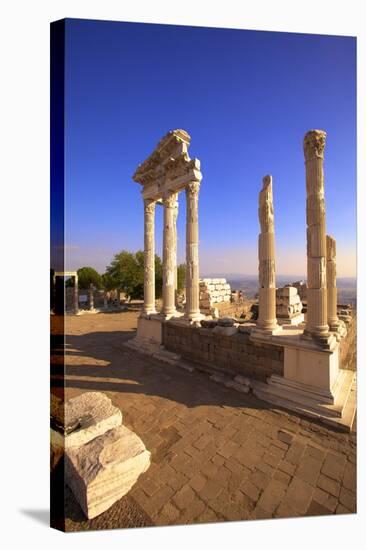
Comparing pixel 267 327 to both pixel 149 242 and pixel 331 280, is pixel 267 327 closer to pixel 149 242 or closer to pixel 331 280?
pixel 331 280

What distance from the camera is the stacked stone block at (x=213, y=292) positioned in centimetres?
1590

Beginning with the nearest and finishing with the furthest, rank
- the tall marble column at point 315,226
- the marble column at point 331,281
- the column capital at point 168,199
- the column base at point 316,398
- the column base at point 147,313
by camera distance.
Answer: the column base at point 316,398 → the tall marble column at point 315,226 → the marble column at point 331,281 → the column capital at point 168,199 → the column base at point 147,313

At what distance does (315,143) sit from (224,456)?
690 centimetres

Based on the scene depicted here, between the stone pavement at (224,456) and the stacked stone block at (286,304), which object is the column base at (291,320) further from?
the stone pavement at (224,456)

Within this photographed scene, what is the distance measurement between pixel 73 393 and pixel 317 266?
6838mm

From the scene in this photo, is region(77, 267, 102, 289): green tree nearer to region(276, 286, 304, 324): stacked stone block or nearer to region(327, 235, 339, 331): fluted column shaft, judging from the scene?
region(276, 286, 304, 324): stacked stone block

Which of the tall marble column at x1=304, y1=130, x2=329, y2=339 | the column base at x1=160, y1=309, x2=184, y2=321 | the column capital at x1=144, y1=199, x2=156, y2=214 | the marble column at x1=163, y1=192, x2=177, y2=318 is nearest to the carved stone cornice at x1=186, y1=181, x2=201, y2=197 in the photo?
the marble column at x1=163, y1=192, x2=177, y2=318

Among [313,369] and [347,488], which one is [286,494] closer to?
[347,488]

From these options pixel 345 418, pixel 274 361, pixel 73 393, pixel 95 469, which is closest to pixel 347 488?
pixel 345 418

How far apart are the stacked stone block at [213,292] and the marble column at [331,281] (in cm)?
873

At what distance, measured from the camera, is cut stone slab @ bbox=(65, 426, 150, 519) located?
2789mm

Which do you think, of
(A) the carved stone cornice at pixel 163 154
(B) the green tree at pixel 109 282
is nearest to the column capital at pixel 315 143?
(A) the carved stone cornice at pixel 163 154

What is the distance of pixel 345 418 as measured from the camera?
4.53m

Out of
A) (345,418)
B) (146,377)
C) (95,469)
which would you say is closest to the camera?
(95,469)
